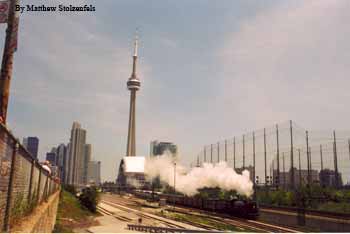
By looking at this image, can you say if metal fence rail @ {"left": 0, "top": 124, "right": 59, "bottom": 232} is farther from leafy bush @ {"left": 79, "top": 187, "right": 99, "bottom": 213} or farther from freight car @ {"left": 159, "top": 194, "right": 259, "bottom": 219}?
leafy bush @ {"left": 79, "top": 187, "right": 99, "bottom": 213}

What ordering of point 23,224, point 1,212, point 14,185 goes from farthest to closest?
point 23,224
point 14,185
point 1,212

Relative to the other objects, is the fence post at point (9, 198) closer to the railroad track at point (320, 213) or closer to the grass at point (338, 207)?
the railroad track at point (320, 213)

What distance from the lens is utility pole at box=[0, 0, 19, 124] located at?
13.7 m

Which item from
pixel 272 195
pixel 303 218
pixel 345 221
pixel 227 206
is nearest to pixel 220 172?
pixel 272 195

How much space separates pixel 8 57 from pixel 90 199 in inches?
2405

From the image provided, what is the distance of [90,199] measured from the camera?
2810 inches

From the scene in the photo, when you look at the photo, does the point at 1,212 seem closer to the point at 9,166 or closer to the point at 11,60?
the point at 9,166

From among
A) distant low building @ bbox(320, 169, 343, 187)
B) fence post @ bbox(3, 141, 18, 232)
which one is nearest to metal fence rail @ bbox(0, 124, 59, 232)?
fence post @ bbox(3, 141, 18, 232)

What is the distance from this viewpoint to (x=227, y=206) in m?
55.5

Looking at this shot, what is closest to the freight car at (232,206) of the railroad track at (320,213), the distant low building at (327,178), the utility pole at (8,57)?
the railroad track at (320,213)

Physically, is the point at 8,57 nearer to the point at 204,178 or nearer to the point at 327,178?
the point at 204,178

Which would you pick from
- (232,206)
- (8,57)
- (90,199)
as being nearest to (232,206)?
(232,206)

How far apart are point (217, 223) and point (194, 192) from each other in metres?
40.5

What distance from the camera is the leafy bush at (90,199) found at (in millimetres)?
70250
